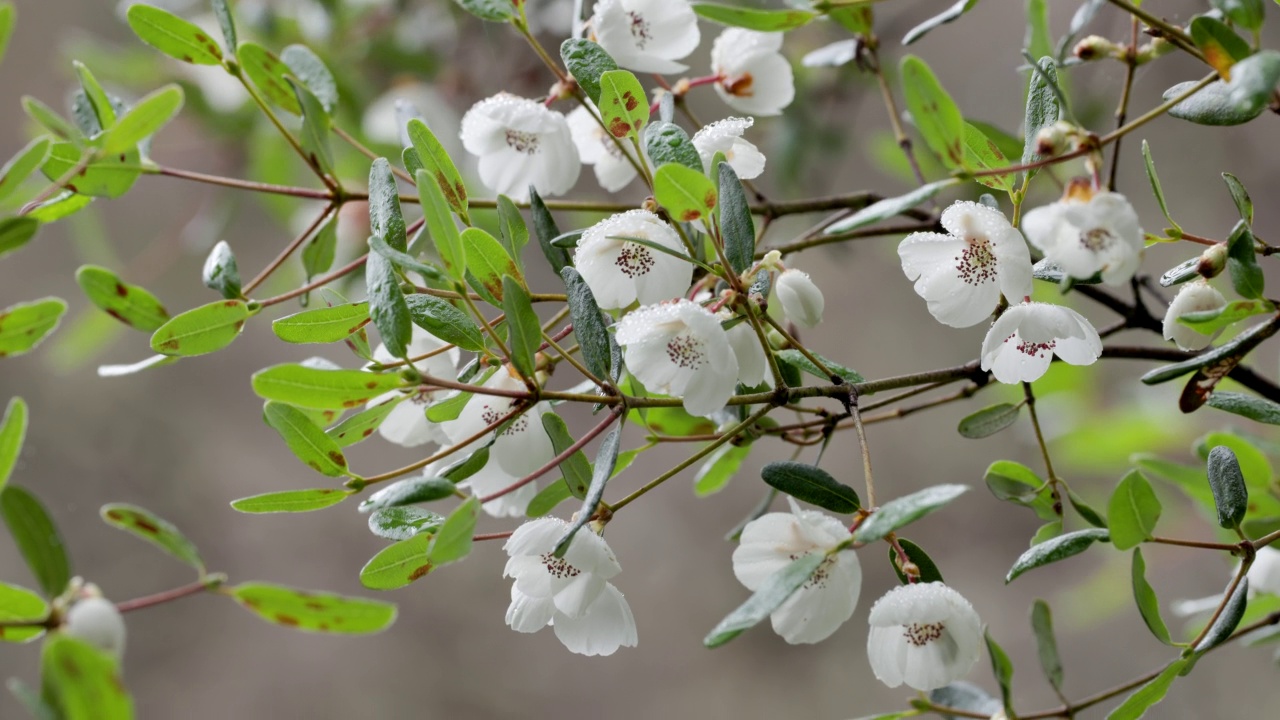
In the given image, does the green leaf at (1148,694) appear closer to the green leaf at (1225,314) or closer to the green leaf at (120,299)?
the green leaf at (1225,314)

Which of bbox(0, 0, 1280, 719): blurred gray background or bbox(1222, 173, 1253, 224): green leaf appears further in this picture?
bbox(0, 0, 1280, 719): blurred gray background

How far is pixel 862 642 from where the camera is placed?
185 centimetres

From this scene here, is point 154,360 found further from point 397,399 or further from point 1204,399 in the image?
point 1204,399

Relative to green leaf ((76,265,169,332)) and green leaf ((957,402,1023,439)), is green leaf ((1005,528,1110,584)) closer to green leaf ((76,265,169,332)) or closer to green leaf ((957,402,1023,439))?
green leaf ((957,402,1023,439))

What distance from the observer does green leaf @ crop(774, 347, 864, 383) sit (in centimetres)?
48

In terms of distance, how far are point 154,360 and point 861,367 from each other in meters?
1.62

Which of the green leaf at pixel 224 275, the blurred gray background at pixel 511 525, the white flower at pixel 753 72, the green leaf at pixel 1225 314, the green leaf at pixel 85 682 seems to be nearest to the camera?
the green leaf at pixel 85 682

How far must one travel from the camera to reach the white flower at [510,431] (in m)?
0.50

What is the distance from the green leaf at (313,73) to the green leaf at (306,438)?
10.0 inches

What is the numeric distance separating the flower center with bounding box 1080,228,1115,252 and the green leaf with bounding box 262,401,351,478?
12.3 inches

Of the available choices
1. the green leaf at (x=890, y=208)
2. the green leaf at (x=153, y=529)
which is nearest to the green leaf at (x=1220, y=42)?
the green leaf at (x=890, y=208)

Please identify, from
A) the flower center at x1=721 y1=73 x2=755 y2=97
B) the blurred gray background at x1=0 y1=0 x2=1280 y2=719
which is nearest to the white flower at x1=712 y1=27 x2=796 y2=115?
the flower center at x1=721 y1=73 x2=755 y2=97

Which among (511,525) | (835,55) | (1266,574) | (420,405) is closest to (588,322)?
(420,405)

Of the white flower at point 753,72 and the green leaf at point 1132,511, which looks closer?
the green leaf at point 1132,511
